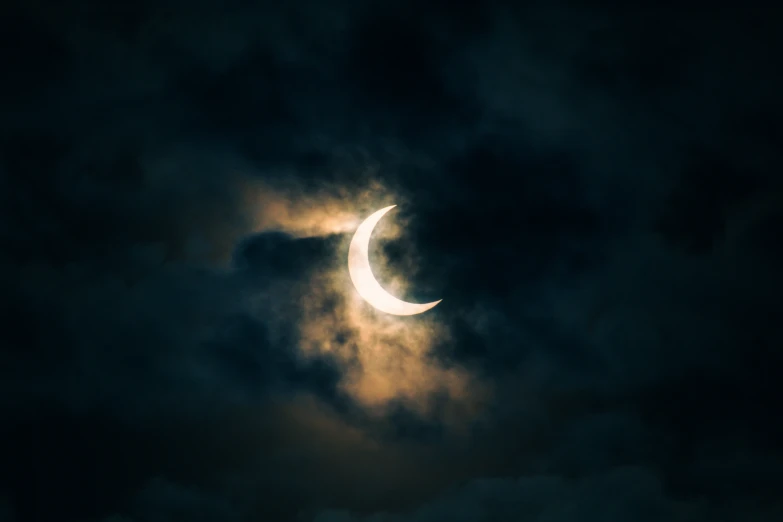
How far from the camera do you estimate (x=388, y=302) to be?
59406 millimetres

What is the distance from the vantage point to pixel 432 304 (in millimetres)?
65000

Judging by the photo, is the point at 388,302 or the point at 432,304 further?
the point at 432,304

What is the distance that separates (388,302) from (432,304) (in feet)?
25.4
